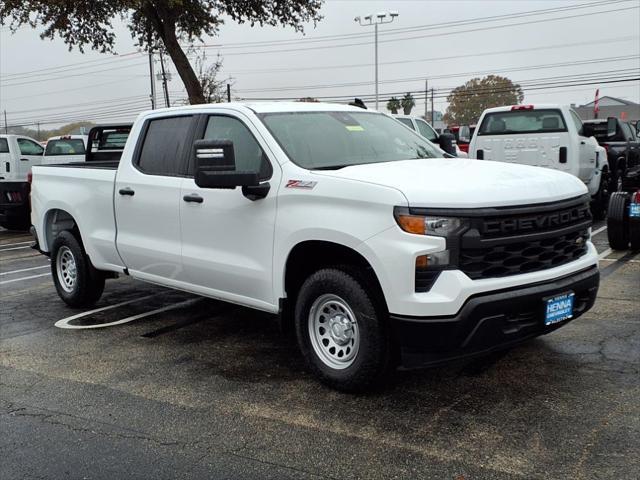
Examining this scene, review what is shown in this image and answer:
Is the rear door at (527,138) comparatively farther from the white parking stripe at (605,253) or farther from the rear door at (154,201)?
the rear door at (154,201)

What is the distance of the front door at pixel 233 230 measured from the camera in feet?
14.9

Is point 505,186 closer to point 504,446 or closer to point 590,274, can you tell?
point 590,274

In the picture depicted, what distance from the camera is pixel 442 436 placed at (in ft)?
11.9

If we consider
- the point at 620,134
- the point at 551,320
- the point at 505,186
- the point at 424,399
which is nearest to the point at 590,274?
the point at 551,320

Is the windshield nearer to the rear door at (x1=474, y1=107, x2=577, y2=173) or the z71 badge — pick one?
the z71 badge

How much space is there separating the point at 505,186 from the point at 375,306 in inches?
42.1

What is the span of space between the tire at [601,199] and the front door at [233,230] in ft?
29.8

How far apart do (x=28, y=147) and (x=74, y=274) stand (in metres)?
9.68

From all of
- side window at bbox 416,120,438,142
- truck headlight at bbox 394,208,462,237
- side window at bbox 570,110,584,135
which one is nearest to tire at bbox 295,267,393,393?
truck headlight at bbox 394,208,462,237

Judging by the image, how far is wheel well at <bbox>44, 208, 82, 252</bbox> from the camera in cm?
674

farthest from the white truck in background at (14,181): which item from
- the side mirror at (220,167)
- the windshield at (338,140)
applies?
the side mirror at (220,167)

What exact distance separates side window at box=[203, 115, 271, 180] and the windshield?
171 mm

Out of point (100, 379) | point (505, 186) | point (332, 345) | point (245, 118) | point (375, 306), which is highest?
point (245, 118)

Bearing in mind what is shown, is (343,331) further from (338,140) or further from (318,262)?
(338,140)
